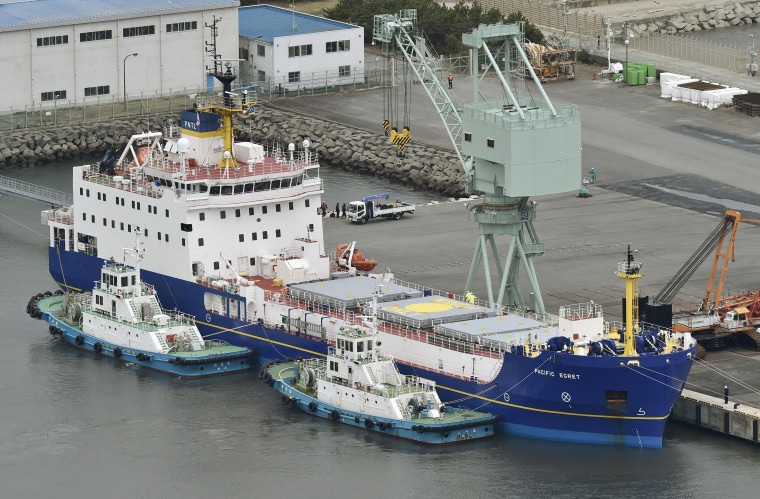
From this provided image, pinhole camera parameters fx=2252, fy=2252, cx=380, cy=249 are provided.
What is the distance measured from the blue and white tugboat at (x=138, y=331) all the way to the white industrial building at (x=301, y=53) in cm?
3829

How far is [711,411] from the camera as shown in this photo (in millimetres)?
68625

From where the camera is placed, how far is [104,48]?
114062mm

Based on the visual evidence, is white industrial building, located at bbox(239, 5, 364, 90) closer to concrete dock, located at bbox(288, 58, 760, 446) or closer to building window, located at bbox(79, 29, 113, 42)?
concrete dock, located at bbox(288, 58, 760, 446)

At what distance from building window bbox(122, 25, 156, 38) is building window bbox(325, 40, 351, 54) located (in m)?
9.53

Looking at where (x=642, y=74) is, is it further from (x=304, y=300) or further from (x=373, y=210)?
(x=304, y=300)

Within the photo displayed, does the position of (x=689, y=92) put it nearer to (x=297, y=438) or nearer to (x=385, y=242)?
(x=385, y=242)

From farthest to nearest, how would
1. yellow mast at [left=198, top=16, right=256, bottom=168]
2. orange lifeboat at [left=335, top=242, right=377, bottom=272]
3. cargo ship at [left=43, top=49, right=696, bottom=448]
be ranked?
orange lifeboat at [left=335, top=242, right=377, bottom=272], yellow mast at [left=198, top=16, right=256, bottom=168], cargo ship at [left=43, top=49, right=696, bottom=448]

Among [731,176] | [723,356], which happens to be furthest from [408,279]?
[731,176]

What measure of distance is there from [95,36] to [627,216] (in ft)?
106

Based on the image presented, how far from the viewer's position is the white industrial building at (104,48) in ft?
367

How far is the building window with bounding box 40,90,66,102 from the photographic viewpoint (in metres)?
113

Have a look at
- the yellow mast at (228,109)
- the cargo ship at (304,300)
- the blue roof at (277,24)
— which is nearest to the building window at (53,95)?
the blue roof at (277,24)

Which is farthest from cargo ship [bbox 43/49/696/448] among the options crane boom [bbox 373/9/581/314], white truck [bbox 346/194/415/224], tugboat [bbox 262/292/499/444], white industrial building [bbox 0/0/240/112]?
white industrial building [bbox 0/0/240/112]

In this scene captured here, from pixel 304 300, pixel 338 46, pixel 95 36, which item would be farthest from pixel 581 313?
pixel 338 46
